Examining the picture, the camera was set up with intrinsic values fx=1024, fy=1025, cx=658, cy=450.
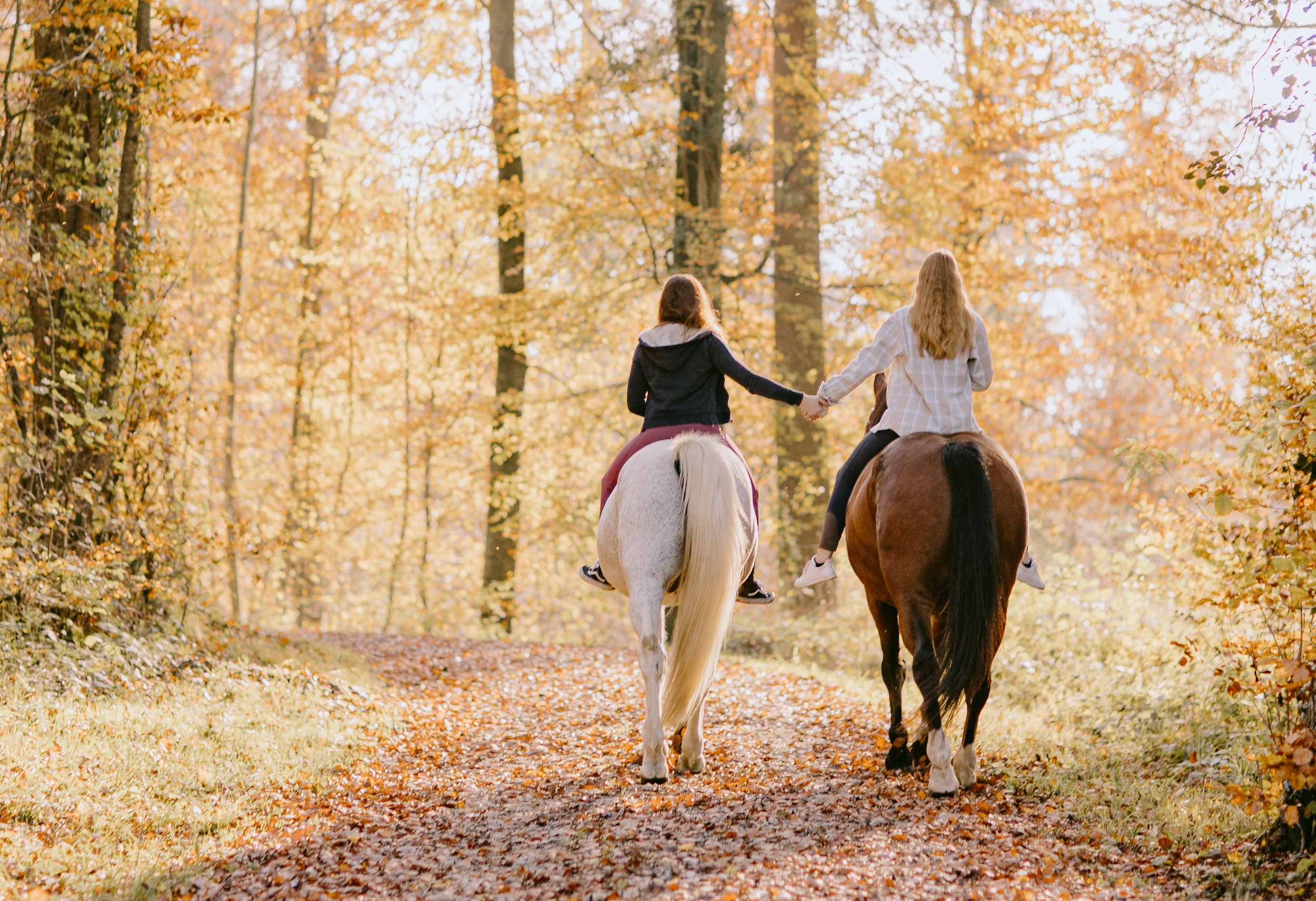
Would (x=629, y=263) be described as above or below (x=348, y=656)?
above

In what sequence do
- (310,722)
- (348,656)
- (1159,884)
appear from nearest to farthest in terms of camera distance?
(1159,884), (310,722), (348,656)

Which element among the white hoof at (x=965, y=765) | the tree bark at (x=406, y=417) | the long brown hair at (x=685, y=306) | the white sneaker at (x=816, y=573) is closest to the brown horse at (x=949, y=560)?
the white hoof at (x=965, y=765)

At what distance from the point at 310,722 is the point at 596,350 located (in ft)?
31.8

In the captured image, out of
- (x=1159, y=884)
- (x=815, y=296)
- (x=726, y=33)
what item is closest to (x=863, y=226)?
(x=815, y=296)

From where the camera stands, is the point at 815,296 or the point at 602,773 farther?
the point at 815,296

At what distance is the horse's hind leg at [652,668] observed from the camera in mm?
5238

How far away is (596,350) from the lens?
16031mm

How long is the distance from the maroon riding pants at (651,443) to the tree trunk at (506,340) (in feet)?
27.2

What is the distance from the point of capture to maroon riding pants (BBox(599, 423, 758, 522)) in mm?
5750

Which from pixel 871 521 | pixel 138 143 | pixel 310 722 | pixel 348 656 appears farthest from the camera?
pixel 348 656

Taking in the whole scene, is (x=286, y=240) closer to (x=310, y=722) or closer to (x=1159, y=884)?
(x=310, y=722)

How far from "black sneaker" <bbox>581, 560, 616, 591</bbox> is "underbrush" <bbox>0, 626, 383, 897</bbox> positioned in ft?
6.27

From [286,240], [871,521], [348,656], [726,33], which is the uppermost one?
[726,33]

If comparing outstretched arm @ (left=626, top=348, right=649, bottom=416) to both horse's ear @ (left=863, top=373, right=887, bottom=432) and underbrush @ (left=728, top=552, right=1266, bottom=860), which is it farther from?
underbrush @ (left=728, top=552, right=1266, bottom=860)
